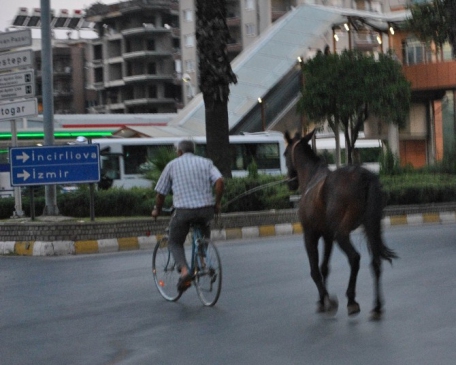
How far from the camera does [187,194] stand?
36.8 feet

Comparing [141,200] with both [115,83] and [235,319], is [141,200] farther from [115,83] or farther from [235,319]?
[115,83]

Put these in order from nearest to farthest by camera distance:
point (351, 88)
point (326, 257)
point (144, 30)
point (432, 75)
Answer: point (326, 257)
point (351, 88)
point (432, 75)
point (144, 30)

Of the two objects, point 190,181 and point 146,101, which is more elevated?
point 146,101

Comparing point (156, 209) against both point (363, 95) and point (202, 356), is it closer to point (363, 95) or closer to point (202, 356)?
point (202, 356)

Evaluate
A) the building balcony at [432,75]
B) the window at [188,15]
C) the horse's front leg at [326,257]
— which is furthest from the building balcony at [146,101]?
the horse's front leg at [326,257]

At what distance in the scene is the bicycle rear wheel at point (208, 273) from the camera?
11.0 meters

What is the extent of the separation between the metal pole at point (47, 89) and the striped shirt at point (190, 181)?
12570 millimetres

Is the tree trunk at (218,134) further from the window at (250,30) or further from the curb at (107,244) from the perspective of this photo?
the window at (250,30)

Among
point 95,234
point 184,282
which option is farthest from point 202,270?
point 95,234

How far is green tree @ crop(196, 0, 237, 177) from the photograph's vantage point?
2659 centimetres

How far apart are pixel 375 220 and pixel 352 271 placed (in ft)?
1.64

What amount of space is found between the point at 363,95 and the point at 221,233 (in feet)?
111

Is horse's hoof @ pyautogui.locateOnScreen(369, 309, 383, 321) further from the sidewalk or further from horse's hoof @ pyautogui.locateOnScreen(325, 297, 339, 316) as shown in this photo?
the sidewalk

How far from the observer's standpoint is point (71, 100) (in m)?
122
